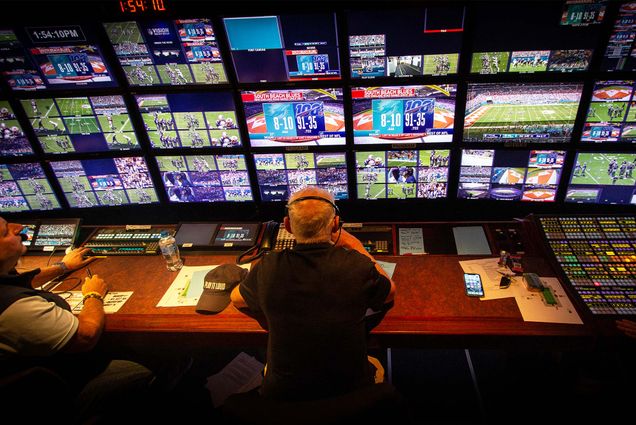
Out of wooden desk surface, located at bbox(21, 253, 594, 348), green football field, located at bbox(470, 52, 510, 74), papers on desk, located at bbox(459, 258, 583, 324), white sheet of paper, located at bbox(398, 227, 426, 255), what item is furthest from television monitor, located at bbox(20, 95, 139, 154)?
papers on desk, located at bbox(459, 258, 583, 324)

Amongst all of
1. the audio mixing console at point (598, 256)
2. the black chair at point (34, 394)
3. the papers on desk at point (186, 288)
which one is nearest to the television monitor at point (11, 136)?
the papers on desk at point (186, 288)

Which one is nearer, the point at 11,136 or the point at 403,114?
the point at 403,114

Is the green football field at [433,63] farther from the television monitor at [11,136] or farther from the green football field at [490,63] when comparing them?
the television monitor at [11,136]

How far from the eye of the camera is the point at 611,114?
7.04 feet

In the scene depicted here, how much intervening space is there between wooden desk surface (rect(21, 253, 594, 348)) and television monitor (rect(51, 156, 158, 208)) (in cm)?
84

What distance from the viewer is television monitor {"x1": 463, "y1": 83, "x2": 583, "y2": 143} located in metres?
2.15

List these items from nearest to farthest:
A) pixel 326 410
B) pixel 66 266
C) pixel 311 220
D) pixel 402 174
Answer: pixel 326 410, pixel 311 220, pixel 66 266, pixel 402 174

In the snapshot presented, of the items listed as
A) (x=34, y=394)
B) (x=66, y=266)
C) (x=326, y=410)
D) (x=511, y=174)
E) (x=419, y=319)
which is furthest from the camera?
(x=511, y=174)

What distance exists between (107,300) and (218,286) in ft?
2.23

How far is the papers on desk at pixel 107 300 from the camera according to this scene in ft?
6.54

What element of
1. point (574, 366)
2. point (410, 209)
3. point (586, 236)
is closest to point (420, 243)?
point (410, 209)

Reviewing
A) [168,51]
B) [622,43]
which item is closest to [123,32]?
[168,51]

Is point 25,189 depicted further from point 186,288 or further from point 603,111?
point 603,111

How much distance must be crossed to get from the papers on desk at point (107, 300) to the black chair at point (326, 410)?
132cm
